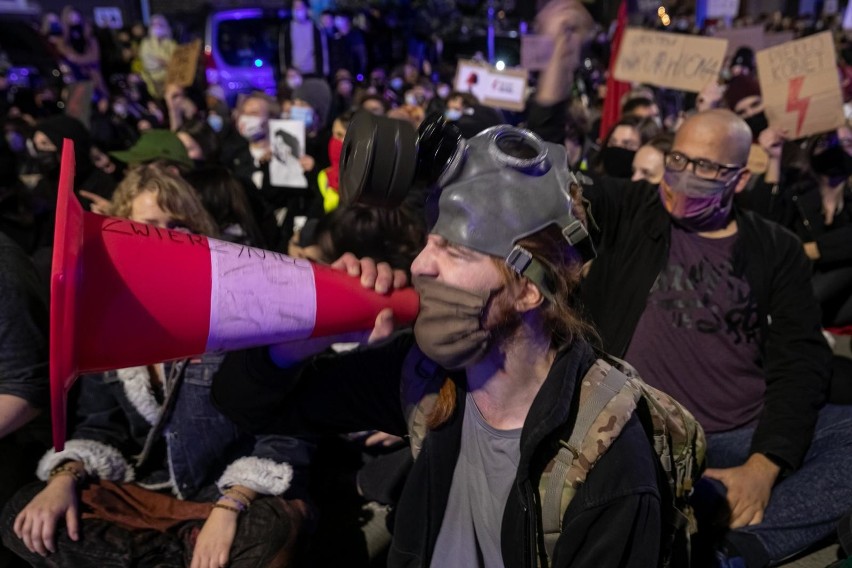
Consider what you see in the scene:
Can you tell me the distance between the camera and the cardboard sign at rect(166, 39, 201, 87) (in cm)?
738

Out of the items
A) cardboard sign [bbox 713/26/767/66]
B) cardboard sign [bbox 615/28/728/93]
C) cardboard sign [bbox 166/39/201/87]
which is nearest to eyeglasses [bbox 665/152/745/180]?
cardboard sign [bbox 615/28/728/93]

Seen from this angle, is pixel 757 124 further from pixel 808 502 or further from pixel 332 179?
pixel 808 502

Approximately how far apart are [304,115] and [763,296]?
4.97 metres

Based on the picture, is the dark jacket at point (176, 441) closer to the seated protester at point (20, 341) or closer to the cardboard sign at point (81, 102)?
the seated protester at point (20, 341)

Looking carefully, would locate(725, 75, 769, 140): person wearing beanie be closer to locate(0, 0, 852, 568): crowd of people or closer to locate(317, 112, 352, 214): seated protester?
locate(0, 0, 852, 568): crowd of people

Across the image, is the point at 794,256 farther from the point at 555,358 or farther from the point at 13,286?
the point at 13,286

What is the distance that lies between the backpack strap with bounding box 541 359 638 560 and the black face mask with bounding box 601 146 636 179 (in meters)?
3.20

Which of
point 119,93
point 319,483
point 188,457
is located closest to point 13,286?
point 188,457

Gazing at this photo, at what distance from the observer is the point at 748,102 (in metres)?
5.59

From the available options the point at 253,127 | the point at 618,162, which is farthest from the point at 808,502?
the point at 253,127

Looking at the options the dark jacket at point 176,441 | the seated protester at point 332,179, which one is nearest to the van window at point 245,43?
the seated protester at point 332,179

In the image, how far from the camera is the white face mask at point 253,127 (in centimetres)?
592

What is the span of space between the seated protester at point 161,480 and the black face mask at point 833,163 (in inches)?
163

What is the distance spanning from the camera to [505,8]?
16734mm
